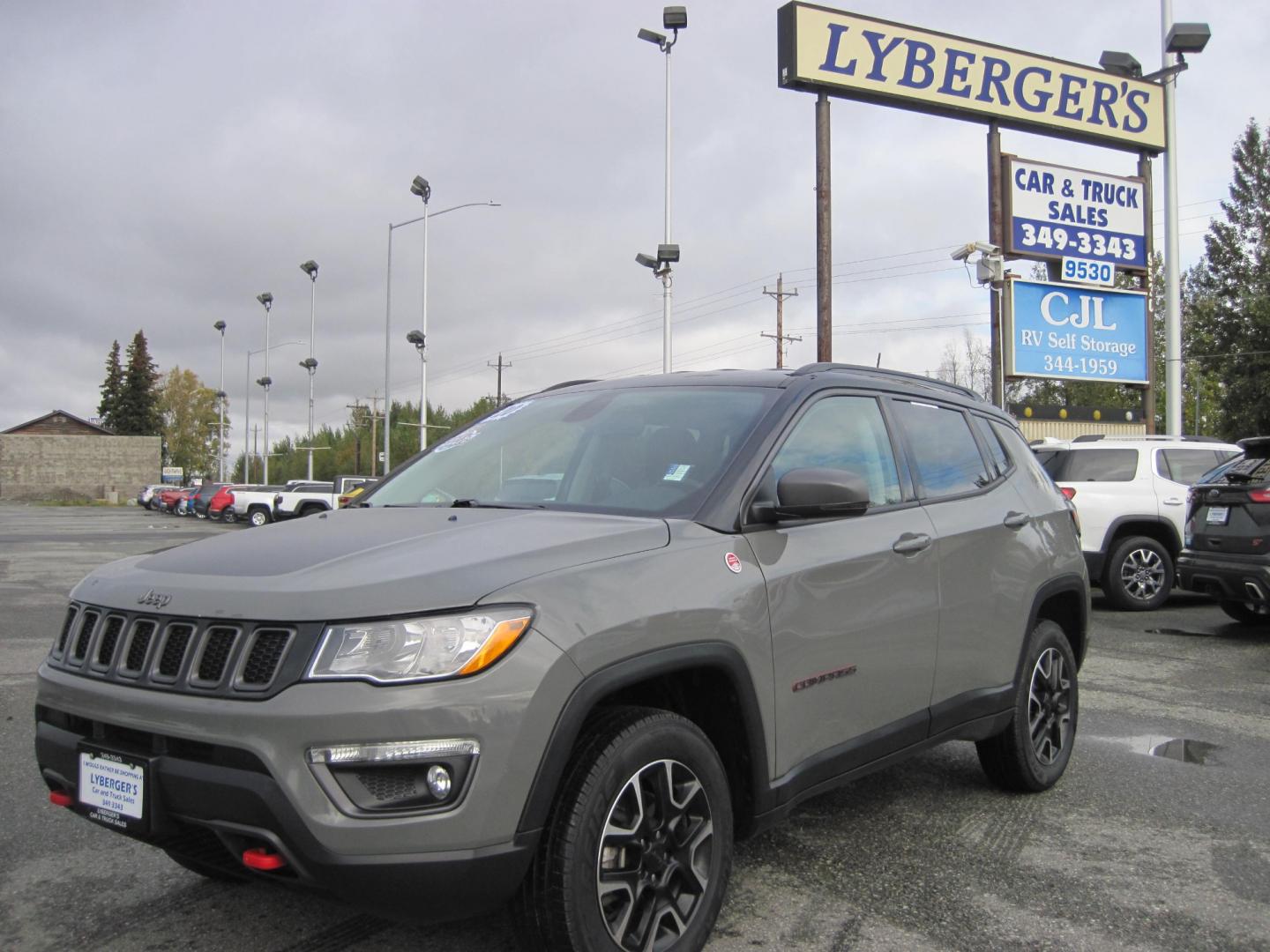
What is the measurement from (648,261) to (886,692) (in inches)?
853

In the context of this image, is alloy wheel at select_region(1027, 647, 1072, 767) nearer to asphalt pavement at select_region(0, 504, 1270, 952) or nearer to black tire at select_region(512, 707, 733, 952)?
asphalt pavement at select_region(0, 504, 1270, 952)

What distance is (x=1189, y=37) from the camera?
61.9 ft

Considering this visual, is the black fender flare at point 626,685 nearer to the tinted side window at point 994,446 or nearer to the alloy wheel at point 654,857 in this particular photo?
the alloy wheel at point 654,857

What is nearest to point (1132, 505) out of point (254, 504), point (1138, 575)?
point (1138, 575)

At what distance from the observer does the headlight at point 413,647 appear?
2.45 m

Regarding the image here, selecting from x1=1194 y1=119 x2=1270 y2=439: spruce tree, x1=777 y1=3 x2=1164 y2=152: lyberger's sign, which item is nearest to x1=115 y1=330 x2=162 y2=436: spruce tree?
x1=1194 y1=119 x2=1270 y2=439: spruce tree

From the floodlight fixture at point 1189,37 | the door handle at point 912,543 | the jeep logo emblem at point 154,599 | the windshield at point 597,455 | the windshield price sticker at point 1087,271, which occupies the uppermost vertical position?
the floodlight fixture at point 1189,37

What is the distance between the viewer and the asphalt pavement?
10.6 ft

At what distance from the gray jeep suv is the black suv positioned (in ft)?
19.1

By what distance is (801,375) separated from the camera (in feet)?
12.9

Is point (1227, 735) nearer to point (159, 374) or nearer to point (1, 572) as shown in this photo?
point (1, 572)

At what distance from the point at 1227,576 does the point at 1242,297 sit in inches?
1949

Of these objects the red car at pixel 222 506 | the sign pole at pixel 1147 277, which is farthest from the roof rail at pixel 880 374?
the red car at pixel 222 506

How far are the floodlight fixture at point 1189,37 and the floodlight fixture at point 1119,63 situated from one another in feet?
14.6
